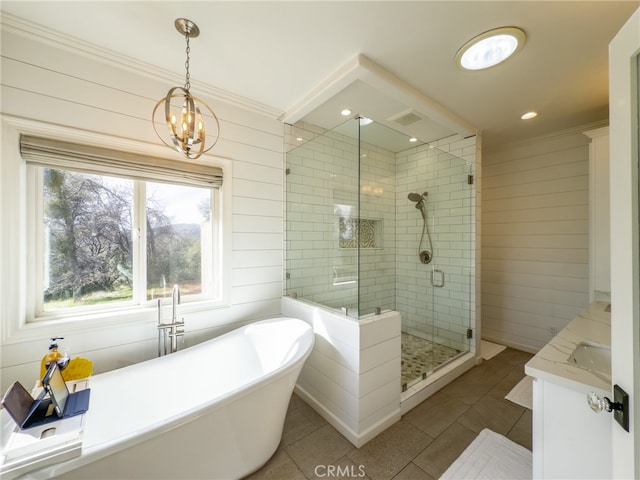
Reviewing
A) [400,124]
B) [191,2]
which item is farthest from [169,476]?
[400,124]

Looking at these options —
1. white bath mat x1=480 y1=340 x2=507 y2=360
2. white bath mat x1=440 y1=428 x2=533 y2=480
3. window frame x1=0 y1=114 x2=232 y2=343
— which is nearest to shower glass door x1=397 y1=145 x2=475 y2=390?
white bath mat x1=480 y1=340 x2=507 y2=360

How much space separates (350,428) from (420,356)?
1345mm

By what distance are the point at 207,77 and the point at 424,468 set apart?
10.3 ft

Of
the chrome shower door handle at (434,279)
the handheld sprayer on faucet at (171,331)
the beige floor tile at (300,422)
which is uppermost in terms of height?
the chrome shower door handle at (434,279)

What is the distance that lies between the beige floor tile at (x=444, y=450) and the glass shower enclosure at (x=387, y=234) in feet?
1.56

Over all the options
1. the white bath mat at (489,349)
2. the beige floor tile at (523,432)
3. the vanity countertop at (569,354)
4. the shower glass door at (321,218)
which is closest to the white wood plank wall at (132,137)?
the shower glass door at (321,218)

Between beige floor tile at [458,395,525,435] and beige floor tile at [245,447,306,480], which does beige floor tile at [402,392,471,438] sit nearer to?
beige floor tile at [458,395,525,435]

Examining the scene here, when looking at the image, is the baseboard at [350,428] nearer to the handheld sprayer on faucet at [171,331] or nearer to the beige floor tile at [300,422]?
the beige floor tile at [300,422]

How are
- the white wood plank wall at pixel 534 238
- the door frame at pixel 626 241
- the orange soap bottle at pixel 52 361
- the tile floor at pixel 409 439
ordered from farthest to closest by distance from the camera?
the white wood plank wall at pixel 534 238 → the tile floor at pixel 409 439 → the orange soap bottle at pixel 52 361 → the door frame at pixel 626 241

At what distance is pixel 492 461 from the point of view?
155 centimetres

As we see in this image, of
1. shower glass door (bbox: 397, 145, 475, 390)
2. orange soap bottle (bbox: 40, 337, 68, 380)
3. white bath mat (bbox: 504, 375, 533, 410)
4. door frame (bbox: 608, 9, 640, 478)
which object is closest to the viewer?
door frame (bbox: 608, 9, 640, 478)

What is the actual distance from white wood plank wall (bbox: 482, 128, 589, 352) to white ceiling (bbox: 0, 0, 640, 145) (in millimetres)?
762

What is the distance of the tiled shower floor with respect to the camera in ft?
7.65

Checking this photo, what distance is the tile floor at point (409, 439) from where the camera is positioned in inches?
58.7
